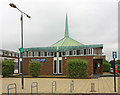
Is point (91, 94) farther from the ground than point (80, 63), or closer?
closer

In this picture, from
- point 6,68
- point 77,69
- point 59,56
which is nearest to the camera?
point 77,69

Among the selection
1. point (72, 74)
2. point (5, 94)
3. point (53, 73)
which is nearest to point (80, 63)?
point (72, 74)

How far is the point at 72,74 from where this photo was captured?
91.1 ft

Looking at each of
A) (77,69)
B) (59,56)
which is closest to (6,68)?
(59,56)

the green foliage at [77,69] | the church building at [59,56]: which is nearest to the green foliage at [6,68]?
the church building at [59,56]

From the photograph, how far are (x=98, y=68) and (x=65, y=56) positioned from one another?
8.15 m

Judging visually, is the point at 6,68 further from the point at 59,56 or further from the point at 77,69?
the point at 77,69

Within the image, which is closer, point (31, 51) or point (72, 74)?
point (72, 74)

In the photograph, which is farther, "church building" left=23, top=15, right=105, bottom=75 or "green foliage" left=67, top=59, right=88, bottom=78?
"church building" left=23, top=15, right=105, bottom=75

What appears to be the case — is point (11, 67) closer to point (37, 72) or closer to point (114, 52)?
point (37, 72)

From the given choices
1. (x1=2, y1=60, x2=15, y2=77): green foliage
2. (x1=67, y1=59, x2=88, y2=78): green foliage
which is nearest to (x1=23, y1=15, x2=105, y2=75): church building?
(x1=2, y1=60, x2=15, y2=77): green foliage

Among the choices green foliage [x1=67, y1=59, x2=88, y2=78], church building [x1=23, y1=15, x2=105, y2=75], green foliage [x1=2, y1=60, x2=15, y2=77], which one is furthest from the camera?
church building [x1=23, y1=15, x2=105, y2=75]

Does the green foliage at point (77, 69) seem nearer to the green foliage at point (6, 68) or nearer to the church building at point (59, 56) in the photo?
the church building at point (59, 56)

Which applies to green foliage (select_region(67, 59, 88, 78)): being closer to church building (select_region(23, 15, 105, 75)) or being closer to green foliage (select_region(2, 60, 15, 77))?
church building (select_region(23, 15, 105, 75))
